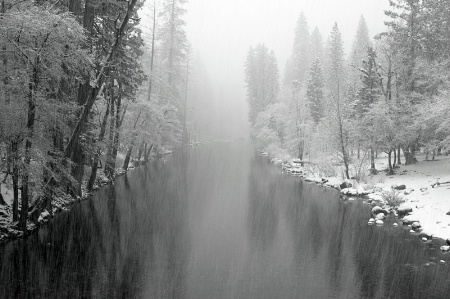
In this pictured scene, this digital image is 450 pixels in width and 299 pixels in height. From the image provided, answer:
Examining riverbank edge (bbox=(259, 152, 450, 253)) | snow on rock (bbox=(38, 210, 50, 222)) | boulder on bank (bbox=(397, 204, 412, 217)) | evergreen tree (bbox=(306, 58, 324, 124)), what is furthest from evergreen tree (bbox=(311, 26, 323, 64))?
snow on rock (bbox=(38, 210, 50, 222))

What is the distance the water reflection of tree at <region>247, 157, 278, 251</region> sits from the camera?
564 inches

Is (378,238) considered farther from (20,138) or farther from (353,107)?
(353,107)

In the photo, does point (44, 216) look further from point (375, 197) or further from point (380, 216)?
point (375, 197)

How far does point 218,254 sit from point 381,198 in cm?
1305

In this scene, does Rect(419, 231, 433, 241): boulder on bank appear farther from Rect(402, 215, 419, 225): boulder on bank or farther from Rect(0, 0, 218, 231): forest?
Rect(0, 0, 218, 231): forest

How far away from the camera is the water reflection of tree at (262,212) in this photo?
1432 centimetres

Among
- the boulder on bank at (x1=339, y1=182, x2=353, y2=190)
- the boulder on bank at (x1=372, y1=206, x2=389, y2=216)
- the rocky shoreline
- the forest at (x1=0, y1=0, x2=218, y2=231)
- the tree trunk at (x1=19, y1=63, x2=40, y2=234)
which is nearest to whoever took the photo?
the forest at (x1=0, y1=0, x2=218, y2=231)

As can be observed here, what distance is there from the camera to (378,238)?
46.5 ft

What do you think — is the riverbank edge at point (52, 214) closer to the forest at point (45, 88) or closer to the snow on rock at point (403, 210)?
the forest at point (45, 88)

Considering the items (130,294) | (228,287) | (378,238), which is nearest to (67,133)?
(130,294)

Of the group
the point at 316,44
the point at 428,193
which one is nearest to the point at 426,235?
the point at 428,193

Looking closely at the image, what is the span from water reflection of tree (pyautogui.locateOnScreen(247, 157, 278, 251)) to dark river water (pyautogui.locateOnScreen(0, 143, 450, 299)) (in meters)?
0.08

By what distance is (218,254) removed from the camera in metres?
12.3

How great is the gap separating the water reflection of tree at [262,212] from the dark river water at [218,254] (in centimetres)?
8
